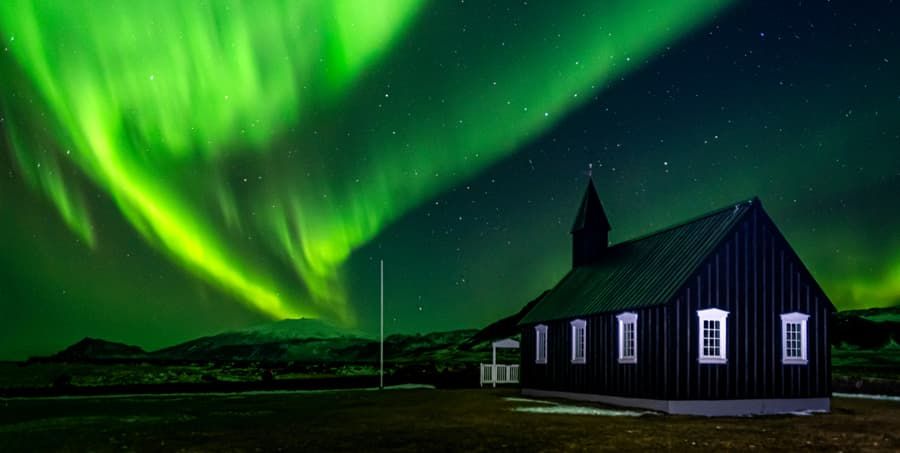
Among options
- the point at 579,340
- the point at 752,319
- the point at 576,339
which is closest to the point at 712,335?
the point at 752,319

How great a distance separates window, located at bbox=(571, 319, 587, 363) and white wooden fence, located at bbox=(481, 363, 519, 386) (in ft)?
46.9

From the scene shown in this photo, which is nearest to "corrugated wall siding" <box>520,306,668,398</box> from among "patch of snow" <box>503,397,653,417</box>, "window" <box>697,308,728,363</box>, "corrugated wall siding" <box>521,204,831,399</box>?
"corrugated wall siding" <box>521,204,831,399</box>

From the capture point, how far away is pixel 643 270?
3188 cm

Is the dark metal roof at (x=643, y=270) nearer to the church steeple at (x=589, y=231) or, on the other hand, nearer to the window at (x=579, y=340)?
the window at (x=579, y=340)

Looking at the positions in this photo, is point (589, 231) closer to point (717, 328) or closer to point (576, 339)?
point (576, 339)

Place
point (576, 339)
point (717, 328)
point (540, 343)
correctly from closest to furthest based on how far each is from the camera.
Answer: point (717, 328), point (576, 339), point (540, 343)

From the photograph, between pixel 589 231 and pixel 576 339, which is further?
pixel 589 231

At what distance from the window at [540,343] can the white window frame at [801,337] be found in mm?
10709

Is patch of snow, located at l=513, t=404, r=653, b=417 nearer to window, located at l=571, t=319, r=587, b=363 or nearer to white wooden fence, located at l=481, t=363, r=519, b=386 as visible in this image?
window, located at l=571, t=319, r=587, b=363

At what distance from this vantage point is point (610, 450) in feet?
54.6

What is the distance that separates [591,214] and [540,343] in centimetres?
756

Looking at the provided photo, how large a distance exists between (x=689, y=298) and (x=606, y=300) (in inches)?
191

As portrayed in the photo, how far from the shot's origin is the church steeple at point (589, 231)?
136 ft

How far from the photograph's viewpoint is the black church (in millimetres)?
27375
